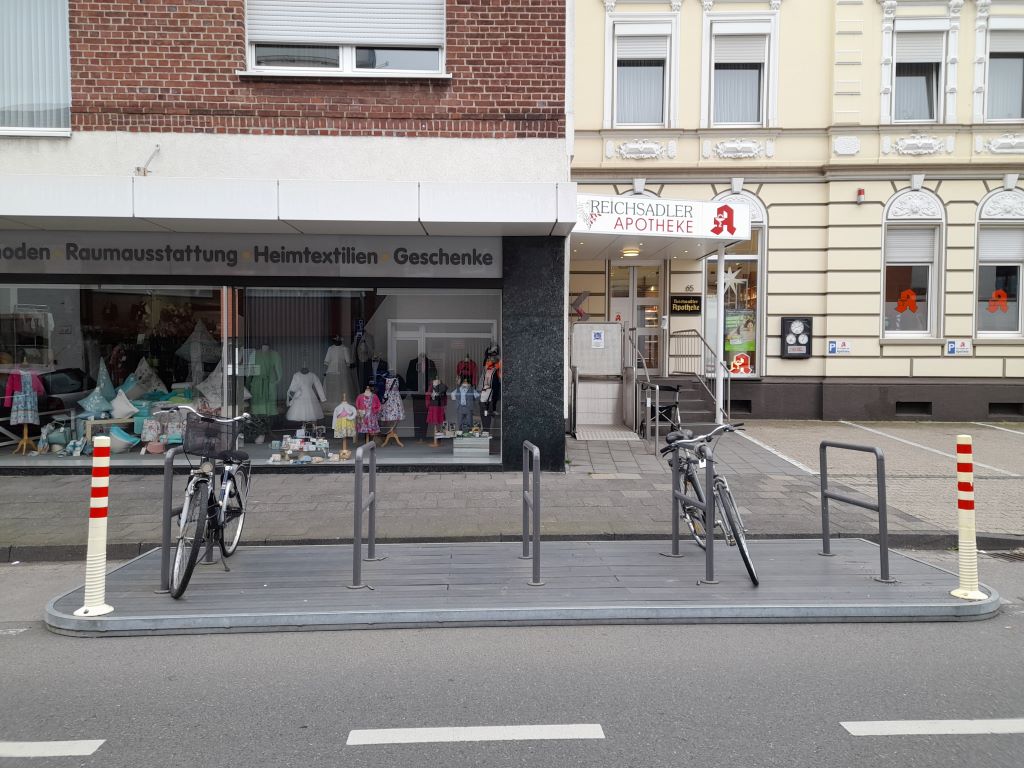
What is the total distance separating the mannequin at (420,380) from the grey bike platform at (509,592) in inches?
179

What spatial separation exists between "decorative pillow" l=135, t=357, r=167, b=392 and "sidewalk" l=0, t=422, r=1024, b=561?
1.41m

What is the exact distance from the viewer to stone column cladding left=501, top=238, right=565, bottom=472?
10523mm

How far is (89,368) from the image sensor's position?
11227 mm

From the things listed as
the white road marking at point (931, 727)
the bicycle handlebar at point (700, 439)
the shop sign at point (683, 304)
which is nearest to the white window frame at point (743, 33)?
the shop sign at point (683, 304)

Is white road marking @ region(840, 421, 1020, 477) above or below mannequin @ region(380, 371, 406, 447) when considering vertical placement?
below

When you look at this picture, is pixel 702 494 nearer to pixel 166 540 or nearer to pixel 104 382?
pixel 166 540

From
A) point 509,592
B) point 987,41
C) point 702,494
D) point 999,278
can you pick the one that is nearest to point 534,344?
point 702,494

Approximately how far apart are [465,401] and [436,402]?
1.51 feet

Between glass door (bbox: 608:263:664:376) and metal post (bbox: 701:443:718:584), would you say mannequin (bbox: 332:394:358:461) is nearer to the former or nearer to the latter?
metal post (bbox: 701:443:718:584)

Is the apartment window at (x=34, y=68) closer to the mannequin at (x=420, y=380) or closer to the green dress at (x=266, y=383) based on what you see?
the green dress at (x=266, y=383)

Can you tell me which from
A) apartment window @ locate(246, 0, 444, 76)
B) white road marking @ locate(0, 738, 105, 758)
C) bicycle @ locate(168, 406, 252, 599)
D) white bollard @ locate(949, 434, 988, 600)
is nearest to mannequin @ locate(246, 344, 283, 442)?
apartment window @ locate(246, 0, 444, 76)

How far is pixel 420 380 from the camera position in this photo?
37.8 feet

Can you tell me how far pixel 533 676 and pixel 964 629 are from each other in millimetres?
3017

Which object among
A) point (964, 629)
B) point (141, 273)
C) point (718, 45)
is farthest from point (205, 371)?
point (718, 45)
